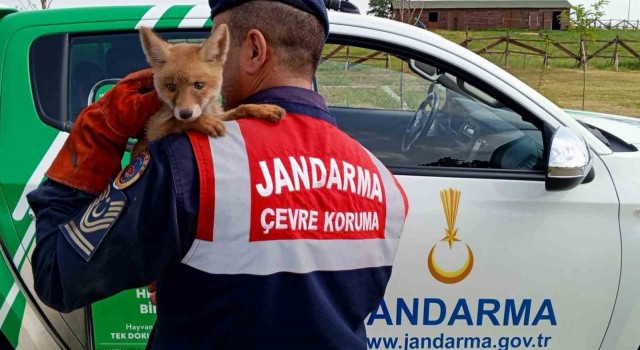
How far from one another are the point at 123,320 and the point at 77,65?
0.89 m

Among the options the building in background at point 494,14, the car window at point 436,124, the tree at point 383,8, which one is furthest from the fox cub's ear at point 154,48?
the building in background at point 494,14

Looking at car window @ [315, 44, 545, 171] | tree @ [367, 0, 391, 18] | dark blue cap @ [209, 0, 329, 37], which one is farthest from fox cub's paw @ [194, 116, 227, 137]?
tree @ [367, 0, 391, 18]

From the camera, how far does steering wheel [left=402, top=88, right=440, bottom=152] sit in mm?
2643

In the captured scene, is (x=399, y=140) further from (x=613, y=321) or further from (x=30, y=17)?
(x=30, y=17)

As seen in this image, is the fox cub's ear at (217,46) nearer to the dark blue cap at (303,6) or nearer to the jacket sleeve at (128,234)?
the dark blue cap at (303,6)

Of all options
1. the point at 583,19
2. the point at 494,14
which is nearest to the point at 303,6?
the point at 583,19

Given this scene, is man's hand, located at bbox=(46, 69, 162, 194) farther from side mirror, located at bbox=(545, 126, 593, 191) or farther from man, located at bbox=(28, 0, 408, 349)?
side mirror, located at bbox=(545, 126, 593, 191)

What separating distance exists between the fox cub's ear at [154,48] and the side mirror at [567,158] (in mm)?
1462

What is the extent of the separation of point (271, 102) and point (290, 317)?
1.26 ft

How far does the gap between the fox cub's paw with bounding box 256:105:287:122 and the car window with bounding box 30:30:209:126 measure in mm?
1248

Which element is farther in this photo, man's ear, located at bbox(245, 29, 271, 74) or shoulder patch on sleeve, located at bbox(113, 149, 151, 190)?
man's ear, located at bbox(245, 29, 271, 74)

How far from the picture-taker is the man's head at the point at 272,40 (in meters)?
1.20

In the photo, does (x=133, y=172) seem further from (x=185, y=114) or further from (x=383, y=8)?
(x=383, y=8)

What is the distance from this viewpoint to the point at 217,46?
123 centimetres
